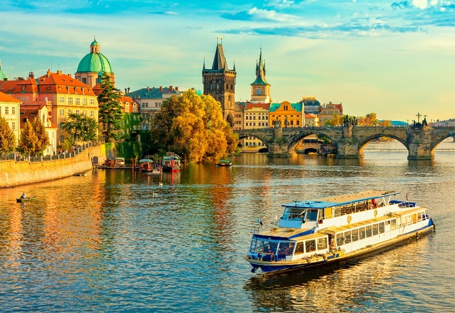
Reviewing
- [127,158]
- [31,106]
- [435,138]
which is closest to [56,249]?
[31,106]

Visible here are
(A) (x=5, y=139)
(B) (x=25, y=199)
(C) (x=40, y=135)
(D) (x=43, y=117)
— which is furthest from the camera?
(D) (x=43, y=117)

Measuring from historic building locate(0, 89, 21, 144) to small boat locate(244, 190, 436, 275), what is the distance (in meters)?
65.3

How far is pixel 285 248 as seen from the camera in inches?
1756

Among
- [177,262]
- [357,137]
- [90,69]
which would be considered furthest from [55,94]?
[177,262]

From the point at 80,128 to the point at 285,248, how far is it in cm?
8744

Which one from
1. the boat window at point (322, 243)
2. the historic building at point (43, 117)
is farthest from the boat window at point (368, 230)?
the historic building at point (43, 117)

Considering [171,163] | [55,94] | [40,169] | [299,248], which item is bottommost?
[299,248]

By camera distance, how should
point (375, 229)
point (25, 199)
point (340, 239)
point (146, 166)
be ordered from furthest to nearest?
1. point (146, 166)
2. point (25, 199)
3. point (375, 229)
4. point (340, 239)

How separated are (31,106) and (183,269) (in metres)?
80.5

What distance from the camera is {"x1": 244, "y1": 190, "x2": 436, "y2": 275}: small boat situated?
4453 cm

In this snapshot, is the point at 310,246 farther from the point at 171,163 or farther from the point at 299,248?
the point at 171,163

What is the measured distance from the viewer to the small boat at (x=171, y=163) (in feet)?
399

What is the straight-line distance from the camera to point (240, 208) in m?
72.9

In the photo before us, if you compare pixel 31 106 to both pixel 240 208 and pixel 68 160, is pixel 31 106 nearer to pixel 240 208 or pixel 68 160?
pixel 68 160
